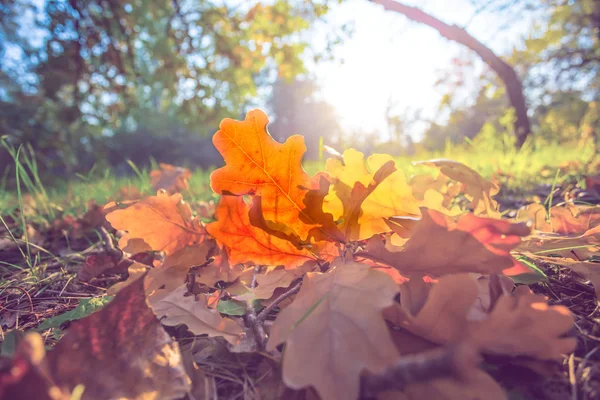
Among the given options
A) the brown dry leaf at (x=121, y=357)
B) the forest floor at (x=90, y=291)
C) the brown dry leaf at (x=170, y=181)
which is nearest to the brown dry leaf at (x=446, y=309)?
the forest floor at (x=90, y=291)

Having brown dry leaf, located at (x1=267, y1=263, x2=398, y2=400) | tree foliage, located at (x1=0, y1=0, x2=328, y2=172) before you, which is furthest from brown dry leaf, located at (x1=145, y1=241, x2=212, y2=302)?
tree foliage, located at (x1=0, y1=0, x2=328, y2=172)

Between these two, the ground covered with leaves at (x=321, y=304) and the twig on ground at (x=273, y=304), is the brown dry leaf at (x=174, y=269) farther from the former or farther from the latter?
the twig on ground at (x=273, y=304)

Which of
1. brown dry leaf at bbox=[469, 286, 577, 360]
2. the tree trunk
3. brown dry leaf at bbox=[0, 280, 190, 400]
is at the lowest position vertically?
brown dry leaf at bbox=[0, 280, 190, 400]

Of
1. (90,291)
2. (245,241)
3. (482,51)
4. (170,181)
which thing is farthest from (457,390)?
(482,51)

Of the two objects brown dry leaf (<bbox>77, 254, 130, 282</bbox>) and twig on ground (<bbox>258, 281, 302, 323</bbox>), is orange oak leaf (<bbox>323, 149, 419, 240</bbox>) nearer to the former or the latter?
twig on ground (<bbox>258, 281, 302, 323</bbox>)

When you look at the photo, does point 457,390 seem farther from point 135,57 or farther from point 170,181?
point 135,57

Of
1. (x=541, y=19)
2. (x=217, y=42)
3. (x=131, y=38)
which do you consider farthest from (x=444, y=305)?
(x=541, y=19)
